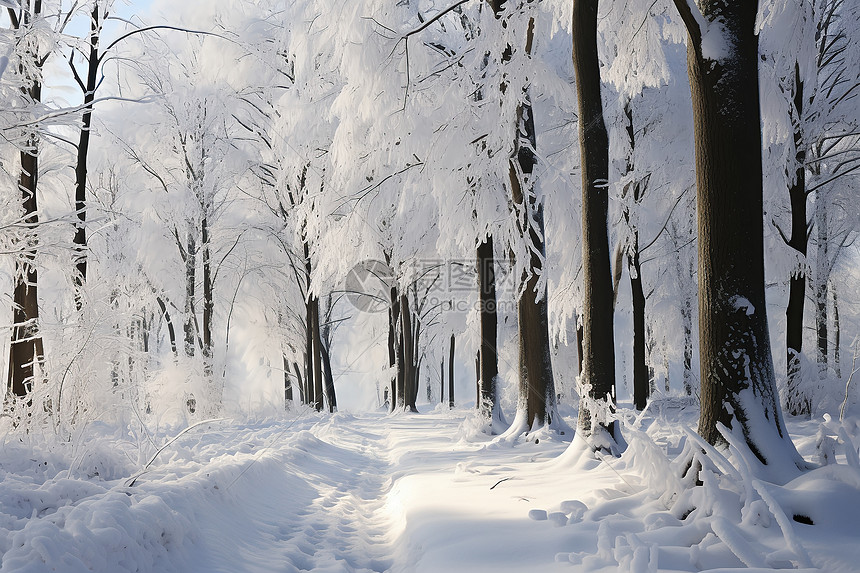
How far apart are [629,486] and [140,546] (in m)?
3.17

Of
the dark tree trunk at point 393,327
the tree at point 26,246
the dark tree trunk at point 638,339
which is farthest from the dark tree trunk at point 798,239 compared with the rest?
the tree at point 26,246

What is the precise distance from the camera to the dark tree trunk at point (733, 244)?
3.81 meters

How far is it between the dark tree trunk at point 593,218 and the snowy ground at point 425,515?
94cm

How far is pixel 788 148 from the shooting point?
1036 cm

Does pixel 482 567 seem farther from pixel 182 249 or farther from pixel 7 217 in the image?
pixel 182 249

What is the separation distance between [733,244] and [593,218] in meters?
2.53

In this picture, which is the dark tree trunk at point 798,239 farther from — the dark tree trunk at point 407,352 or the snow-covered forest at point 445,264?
the dark tree trunk at point 407,352

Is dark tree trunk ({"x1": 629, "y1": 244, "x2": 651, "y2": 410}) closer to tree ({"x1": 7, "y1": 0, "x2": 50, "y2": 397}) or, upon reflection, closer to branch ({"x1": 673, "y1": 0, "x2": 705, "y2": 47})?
branch ({"x1": 673, "y1": 0, "x2": 705, "y2": 47})

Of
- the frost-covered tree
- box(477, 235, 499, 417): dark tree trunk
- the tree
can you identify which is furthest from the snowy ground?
the frost-covered tree

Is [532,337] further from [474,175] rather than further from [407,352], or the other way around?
[407,352]

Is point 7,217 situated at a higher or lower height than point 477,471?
higher

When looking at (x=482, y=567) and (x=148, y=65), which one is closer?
(x=482, y=567)

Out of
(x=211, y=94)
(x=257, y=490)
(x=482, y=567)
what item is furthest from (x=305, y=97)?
(x=482, y=567)

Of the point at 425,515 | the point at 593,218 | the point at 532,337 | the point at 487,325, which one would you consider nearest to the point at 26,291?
the point at 487,325
